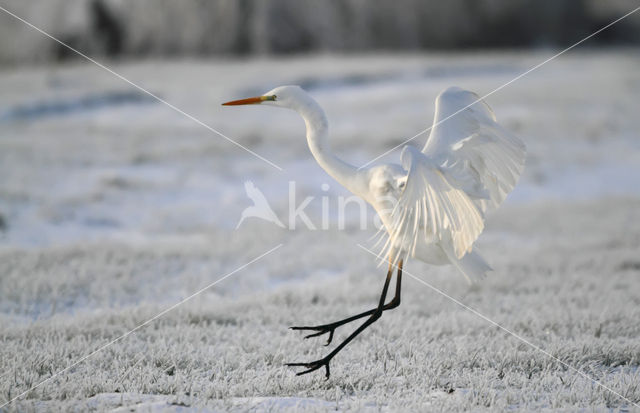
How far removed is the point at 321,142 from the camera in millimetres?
3385

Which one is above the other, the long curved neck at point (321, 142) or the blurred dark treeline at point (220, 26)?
the blurred dark treeline at point (220, 26)

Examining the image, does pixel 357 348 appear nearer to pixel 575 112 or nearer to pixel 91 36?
pixel 575 112

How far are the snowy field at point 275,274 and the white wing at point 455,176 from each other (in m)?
0.87

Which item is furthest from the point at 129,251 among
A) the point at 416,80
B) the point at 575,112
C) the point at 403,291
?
the point at 416,80

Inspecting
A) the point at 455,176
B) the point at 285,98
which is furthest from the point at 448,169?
the point at 285,98

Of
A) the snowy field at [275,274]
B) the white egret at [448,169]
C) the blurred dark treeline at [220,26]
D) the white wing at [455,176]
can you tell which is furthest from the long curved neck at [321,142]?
the blurred dark treeline at [220,26]

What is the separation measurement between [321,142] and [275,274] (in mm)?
2968

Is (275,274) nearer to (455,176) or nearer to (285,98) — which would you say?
(285,98)

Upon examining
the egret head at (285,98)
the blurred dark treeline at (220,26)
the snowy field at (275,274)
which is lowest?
the snowy field at (275,274)

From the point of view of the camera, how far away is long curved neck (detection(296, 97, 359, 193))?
3359mm

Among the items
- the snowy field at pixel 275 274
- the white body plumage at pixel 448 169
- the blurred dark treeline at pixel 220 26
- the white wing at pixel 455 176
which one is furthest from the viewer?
the blurred dark treeline at pixel 220 26

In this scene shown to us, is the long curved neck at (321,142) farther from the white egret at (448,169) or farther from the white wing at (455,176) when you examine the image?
the white wing at (455,176)

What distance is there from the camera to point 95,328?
13.5ft

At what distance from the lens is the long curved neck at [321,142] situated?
3359mm
